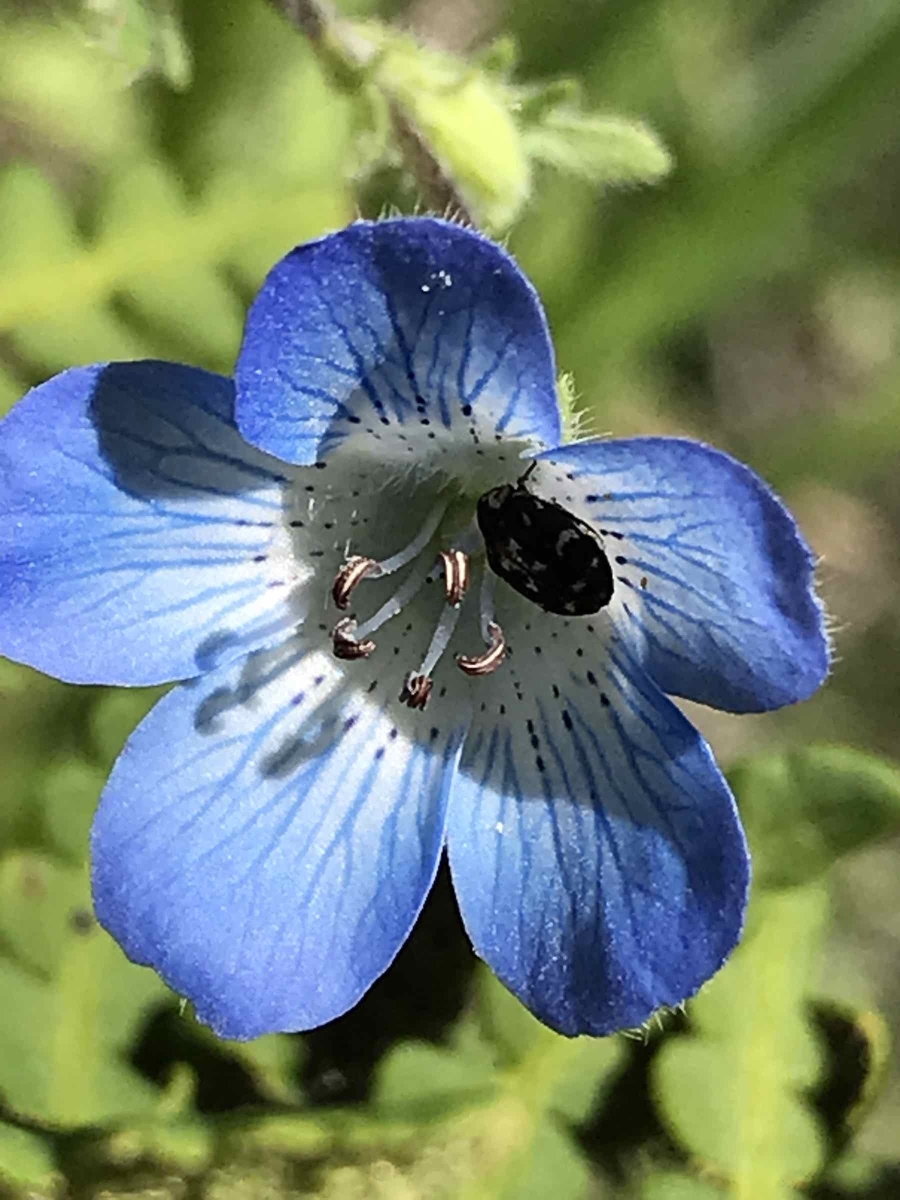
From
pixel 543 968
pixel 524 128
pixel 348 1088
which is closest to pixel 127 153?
pixel 524 128

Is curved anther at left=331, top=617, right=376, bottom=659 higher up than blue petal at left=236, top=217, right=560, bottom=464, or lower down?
lower down

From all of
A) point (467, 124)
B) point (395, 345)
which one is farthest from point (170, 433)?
point (467, 124)

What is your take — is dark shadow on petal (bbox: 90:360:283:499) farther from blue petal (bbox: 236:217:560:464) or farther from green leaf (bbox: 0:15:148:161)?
green leaf (bbox: 0:15:148:161)

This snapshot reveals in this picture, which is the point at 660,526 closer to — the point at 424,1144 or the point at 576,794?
the point at 576,794

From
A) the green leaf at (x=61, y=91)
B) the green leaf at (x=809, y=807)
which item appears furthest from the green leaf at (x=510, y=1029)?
the green leaf at (x=61, y=91)

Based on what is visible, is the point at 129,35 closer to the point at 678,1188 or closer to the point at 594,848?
the point at 594,848

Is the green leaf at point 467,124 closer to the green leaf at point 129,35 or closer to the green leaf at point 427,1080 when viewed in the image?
the green leaf at point 129,35

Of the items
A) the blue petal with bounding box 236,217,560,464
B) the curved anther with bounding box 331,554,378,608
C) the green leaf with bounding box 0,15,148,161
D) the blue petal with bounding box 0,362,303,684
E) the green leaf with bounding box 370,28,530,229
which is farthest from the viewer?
the green leaf with bounding box 0,15,148,161

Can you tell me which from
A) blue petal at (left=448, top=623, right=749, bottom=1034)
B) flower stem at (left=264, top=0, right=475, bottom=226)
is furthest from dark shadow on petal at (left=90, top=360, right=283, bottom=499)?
flower stem at (left=264, top=0, right=475, bottom=226)
